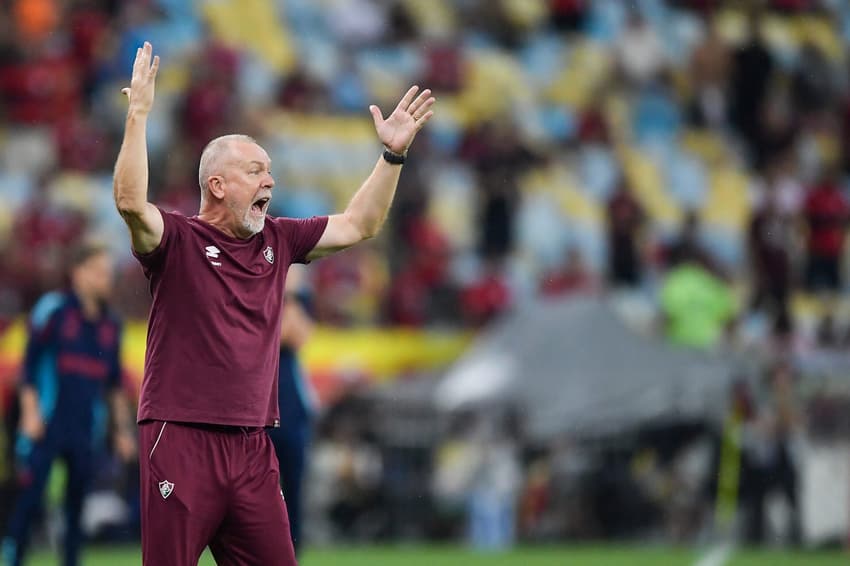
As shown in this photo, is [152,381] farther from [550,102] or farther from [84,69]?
[550,102]

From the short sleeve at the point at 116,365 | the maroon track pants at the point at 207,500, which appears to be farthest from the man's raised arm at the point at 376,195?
the short sleeve at the point at 116,365

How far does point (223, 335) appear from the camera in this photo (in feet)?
21.9

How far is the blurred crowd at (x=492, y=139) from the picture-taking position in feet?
61.8

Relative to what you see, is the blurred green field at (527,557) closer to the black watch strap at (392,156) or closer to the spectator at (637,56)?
the black watch strap at (392,156)

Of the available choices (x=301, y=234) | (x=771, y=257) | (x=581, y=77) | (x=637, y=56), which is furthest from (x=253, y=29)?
(x=301, y=234)

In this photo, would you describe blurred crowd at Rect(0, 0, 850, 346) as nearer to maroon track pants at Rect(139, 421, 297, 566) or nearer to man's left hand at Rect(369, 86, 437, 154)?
man's left hand at Rect(369, 86, 437, 154)

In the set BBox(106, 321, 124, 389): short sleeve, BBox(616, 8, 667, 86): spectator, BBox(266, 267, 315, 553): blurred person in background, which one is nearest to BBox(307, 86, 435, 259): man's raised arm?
BBox(266, 267, 315, 553): blurred person in background

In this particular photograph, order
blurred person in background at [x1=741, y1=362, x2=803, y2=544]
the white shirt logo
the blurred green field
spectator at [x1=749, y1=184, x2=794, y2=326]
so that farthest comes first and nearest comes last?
1. spectator at [x1=749, y1=184, x2=794, y2=326]
2. blurred person in background at [x1=741, y1=362, x2=803, y2=544]
3. the blurred green field
4. the white shirt logo

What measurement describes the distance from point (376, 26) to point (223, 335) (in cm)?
1714

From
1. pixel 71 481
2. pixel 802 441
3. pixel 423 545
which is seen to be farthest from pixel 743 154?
pixel 71 481

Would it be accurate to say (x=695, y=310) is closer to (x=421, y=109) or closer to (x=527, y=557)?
(x=527, y=557)

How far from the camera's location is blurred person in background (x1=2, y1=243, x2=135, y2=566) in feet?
36.0

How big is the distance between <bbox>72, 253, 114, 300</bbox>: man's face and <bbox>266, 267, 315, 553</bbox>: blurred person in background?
125 cm

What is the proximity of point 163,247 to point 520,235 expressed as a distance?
14.0 m
